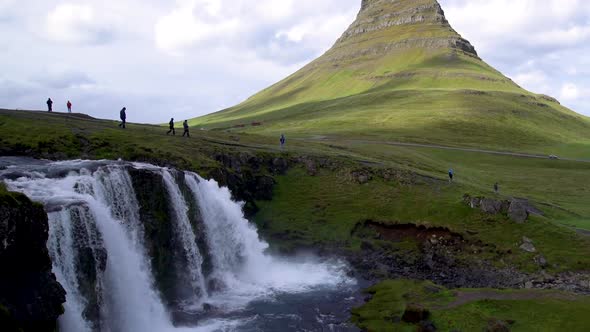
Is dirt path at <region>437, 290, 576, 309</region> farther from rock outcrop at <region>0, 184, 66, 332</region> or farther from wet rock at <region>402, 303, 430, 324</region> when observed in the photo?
rock outcrop at <region>0, 184, 66, 332</region>

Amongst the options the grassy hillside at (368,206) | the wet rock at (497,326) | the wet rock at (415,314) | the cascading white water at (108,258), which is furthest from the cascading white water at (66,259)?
the wet rock at (497,326)

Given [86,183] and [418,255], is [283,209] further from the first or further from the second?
[86,183]

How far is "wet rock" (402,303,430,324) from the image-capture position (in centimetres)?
3494

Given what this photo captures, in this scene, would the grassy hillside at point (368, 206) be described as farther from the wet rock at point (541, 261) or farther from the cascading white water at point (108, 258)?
the cascading white water at point (108, 258)

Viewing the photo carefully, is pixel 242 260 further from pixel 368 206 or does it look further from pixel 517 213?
pixel 517 213

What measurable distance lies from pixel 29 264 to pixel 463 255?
1690 inches

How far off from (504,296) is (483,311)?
123 inches

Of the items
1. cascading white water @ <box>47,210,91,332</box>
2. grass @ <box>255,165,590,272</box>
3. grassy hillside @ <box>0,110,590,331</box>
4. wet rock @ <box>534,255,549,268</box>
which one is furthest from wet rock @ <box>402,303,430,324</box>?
cascading white water @ <box>47,210,91,332</box>

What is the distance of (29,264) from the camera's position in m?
25.7

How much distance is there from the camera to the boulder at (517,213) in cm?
5541

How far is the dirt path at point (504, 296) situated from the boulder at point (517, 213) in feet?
66.1

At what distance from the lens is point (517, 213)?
55906 mm

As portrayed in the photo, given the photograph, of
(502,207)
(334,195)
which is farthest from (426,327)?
(334,195)

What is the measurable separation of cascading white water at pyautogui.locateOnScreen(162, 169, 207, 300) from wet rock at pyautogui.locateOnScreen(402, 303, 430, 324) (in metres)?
18.9
